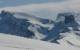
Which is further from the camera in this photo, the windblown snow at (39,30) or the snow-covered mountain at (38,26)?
the snow-covered mountain at (38,26)

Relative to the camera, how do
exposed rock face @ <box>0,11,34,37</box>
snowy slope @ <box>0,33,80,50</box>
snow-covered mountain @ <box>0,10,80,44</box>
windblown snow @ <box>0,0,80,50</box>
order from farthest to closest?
exposed rock face @ <box>0,11,34,37</box>, snow-covered mountain @ <box>0,10,80,44</box>, windblown snow @ <box>0,0,80,50</box>, snowy slope @ <box>0,33,80,50</box>

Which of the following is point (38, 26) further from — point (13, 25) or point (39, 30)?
point (13, 25)

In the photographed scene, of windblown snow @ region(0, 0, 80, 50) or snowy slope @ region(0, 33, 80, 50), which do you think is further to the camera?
windblown snow @ region(0, 0, 80, 50)

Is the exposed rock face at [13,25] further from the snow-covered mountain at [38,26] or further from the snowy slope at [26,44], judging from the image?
the snowy slope at [26,44]

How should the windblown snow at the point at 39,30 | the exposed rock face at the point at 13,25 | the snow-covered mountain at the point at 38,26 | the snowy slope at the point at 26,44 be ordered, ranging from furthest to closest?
1. the exposed rock face at the point at 13,25
2. the snow-covered mountain at the point at 38,26
3. the windblown snow at the point at 39,30
4. the snowy slope at the point at 26,44

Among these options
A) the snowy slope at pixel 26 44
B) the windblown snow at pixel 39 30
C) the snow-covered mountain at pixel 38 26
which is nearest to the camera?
the snowy slope at pixel 26 44

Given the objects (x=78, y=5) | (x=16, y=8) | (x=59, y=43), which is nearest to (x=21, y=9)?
(x=16, y=8)

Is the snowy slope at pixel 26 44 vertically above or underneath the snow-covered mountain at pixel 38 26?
underneath

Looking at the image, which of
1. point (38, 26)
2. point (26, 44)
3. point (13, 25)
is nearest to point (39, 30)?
point (38, 26)

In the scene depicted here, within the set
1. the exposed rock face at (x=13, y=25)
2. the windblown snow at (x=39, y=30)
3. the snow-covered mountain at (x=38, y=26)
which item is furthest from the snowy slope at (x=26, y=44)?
the exposed rock face at (x=13, y=25)

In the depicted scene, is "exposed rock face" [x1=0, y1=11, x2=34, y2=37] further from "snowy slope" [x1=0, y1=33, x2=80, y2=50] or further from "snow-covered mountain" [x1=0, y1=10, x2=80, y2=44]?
"snowy slope" [x1=0, y1=33, x2=80, y2=50]

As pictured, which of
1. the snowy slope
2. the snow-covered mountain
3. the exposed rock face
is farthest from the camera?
the exposed rock face

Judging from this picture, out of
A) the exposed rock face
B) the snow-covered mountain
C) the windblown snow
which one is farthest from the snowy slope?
the exposed rock face
